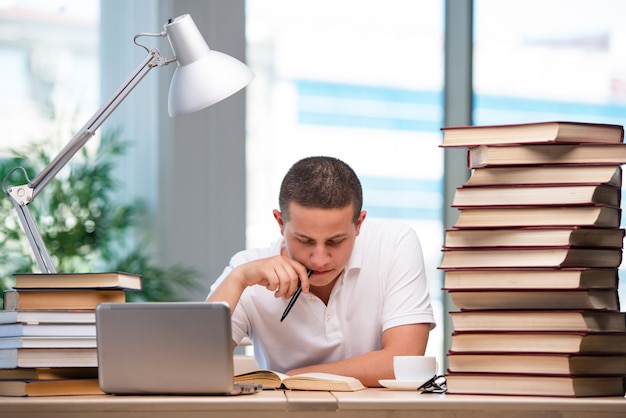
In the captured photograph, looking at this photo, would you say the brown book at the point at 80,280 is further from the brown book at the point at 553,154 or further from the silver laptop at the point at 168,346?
the brown book at the point at 553,154

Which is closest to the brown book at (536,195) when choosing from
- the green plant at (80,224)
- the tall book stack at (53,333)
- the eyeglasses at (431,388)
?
the eyeglasses at (431,388)

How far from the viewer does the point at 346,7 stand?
4816 mm

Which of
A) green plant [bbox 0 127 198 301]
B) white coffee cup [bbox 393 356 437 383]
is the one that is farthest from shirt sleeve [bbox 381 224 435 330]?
green plant [bbox 0 127 198 301]

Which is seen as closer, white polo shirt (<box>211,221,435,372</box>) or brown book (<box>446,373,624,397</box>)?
brown book (<box>446,373,624,397</box>)

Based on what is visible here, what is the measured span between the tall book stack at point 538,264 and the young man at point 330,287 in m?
0.46

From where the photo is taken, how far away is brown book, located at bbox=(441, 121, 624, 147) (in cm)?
167

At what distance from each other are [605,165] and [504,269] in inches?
10.0

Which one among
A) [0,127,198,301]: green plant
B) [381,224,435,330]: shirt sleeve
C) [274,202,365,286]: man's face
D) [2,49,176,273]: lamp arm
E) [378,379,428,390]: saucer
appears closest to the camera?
[378,379,428,390]: saucer

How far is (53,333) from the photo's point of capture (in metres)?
1.78

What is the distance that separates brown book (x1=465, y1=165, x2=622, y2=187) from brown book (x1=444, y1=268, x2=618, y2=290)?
16 cm

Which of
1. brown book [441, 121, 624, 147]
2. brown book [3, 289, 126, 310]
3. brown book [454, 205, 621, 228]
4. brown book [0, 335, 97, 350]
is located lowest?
brown book [0, 335, 97, 350]

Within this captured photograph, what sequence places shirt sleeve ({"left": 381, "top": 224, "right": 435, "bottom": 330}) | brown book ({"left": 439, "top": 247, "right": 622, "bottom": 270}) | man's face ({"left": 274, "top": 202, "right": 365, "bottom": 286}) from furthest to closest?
shirt sleeve ({"left": 381, "top": 224, "right": 435, "bottom": 330}) < man's face ({"left": 274, "top": 202, "right": 365, "bottom": 286}) < brown book ({"left": 439, "top": 247, "right": 622, "bottom": 270})

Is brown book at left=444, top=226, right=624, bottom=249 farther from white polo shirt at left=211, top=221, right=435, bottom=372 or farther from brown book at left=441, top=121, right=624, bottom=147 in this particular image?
white polo shirt at left=211, top=221, right=435, bottom=372

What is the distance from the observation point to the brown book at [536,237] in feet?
5.37
